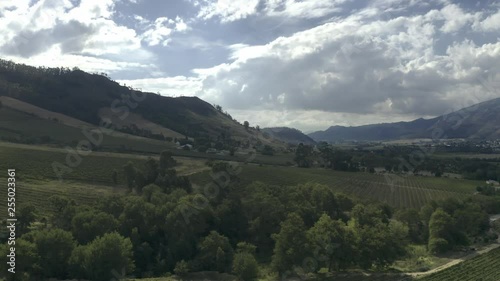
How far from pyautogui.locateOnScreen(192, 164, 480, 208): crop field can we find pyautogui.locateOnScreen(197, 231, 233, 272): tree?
42848mm

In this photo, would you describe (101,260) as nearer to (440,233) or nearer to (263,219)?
(263,219)

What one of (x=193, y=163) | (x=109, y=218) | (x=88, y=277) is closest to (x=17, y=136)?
(x=193, y=163)

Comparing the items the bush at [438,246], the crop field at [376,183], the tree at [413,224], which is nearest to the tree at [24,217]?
the crop field at [376,183]

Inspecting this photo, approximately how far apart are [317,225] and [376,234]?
9.34m

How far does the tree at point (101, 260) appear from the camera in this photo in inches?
2130

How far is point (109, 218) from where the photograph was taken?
65.6 meters

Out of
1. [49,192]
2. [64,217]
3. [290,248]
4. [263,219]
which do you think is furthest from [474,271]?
[49,192]

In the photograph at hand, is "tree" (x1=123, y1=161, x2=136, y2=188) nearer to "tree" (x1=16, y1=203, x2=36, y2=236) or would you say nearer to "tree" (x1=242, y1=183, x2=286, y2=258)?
"tree" (x1=242, y1=183, x2=286, y2=258)

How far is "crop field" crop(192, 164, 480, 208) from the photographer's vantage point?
11407 centimetres

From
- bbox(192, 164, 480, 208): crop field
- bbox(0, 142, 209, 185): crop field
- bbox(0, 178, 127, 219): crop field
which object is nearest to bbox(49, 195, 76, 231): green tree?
bbox(0, 178, 127, 219): crop field

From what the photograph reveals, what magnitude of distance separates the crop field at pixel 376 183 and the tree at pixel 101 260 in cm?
5322

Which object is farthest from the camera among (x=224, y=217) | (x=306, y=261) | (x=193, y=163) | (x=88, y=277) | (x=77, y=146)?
(x=77, y=146)

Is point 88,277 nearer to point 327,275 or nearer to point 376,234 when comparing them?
point 327,275

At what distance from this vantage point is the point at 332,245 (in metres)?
60.1
